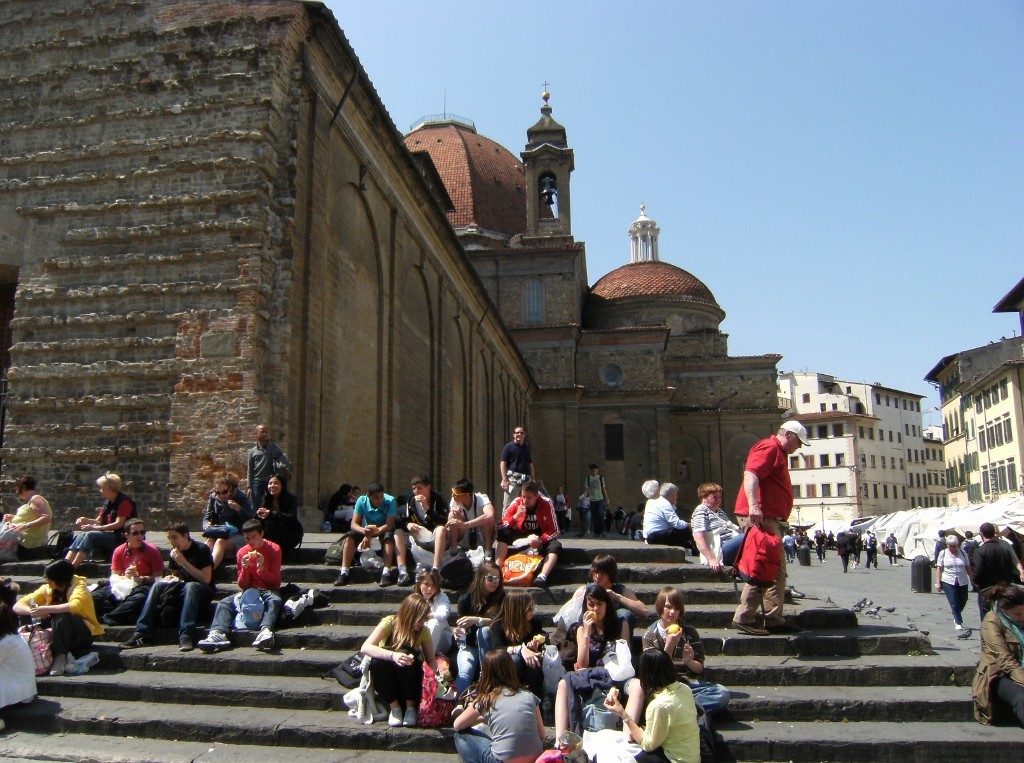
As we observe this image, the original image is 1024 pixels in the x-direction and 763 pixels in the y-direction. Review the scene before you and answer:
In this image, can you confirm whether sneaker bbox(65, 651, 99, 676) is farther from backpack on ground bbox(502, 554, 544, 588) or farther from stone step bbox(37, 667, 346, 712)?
backpack on ground bbox(502, 554, 544, 588)

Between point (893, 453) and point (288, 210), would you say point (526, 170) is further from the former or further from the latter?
point (893, 453)

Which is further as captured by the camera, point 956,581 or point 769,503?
point 956,581

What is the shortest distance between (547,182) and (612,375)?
39.4ft

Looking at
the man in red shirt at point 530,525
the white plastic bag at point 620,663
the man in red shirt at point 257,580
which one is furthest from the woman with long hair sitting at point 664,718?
the man in red shirt at point 257,580

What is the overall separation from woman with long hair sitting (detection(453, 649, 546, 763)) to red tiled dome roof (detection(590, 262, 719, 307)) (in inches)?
1929

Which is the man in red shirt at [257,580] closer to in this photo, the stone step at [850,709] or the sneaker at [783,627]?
the stone step at [850,709]

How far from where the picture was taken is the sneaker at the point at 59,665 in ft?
23.6

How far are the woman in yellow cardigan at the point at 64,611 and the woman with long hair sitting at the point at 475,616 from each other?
337 cm

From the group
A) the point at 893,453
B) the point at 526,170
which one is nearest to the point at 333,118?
the point at 526,170

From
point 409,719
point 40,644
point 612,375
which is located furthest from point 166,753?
point 612,375

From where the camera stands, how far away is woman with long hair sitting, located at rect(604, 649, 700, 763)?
5418 millimetres

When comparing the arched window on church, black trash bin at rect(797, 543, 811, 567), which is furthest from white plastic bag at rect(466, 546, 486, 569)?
the arched window on church

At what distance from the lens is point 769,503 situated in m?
7.66

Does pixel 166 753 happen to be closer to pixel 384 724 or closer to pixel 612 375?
pixel 384 724
